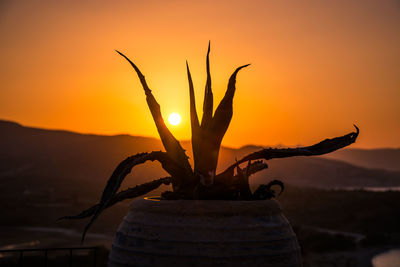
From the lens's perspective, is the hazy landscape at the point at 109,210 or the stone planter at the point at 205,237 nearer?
the stone planter at the point at 205,237

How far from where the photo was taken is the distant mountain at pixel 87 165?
81.1m

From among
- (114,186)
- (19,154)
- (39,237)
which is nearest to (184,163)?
(114,186)

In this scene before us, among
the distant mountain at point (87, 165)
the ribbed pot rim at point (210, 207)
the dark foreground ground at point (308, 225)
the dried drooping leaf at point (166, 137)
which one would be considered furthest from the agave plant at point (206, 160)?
the distant mountain at point (87, 165)

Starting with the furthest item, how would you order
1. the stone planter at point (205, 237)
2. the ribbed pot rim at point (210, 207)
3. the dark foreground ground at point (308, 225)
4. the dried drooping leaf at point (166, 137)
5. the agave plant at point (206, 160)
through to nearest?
1. the dark foreground ground at point (308, 225)
2. the dried drooping leaf at point (166, 137)
3. the agave plant at point (206, 160)
4. the ribbed pot rim at point (210, 207)
5. the stone planter at point (205, 237)

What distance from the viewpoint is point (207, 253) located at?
278 cm

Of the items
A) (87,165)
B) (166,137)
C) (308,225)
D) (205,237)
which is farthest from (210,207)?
(87,165)

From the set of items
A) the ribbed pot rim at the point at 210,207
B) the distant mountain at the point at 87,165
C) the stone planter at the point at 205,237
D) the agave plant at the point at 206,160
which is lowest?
the stone planter at the point at 205,237

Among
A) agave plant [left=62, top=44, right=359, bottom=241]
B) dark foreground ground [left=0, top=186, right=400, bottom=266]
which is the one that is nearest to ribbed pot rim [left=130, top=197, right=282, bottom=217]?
agave plant [left=62, top=44, right=359, bottom=241]

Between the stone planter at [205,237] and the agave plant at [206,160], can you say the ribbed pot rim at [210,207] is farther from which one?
the agave plant at [206,160]

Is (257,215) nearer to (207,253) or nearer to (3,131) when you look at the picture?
(207,253)

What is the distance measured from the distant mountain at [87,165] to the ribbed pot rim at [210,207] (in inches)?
2371

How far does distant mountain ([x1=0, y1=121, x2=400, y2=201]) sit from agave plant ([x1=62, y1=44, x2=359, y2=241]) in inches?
2345

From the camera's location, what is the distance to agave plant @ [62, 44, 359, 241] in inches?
131

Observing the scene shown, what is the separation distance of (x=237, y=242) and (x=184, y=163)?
994mm
